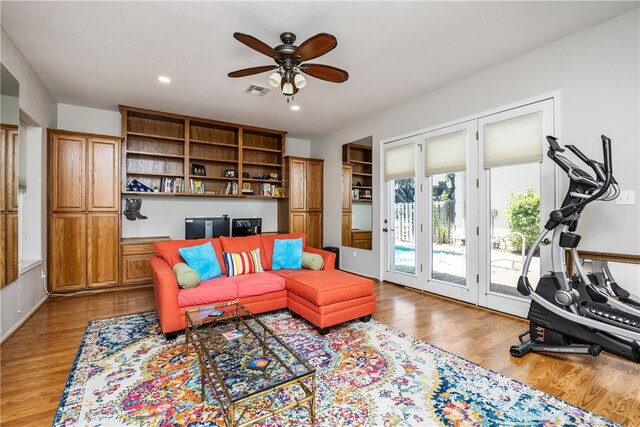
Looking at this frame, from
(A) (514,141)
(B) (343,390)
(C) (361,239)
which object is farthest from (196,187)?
(A) (514,141)

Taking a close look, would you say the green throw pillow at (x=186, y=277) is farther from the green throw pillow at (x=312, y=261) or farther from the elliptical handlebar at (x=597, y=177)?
the elliptical handlebar at (x=597, y=177)

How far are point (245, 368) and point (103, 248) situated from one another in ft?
11.6

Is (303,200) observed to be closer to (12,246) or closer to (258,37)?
(258,37)

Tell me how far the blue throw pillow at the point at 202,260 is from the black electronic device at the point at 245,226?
2128 millimetres

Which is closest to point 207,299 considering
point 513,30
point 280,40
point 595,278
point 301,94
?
point 280,40

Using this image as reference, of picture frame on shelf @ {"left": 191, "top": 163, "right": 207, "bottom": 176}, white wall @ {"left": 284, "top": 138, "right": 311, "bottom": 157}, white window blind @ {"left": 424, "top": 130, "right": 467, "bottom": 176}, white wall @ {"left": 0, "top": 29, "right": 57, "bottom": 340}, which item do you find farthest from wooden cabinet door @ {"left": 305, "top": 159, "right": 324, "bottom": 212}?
white wall @ {"left": 0, "top": 29, "right": 57, "bottom": 340}

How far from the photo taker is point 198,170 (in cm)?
534

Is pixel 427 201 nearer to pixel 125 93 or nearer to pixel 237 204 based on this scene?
pixel 237 204

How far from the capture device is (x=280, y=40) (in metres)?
2.88

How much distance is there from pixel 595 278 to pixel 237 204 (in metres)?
5.28

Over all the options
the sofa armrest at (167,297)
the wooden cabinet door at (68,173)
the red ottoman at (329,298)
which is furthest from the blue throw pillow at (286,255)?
the wooden cabinet door at (68,173)

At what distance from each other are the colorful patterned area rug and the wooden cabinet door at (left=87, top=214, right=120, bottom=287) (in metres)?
1.91

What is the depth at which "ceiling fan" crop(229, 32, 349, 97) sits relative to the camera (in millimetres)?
2430

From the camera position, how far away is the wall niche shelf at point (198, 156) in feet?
16.2
